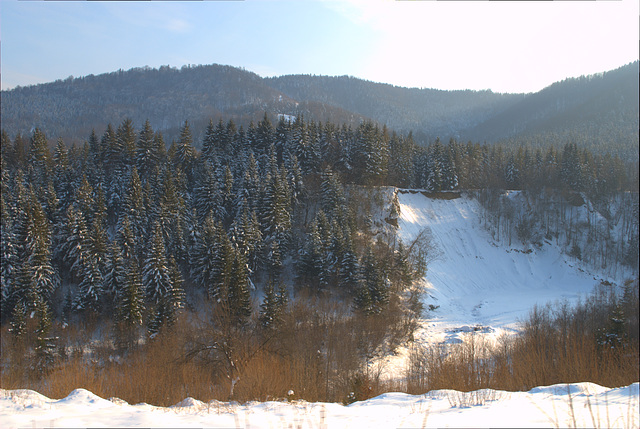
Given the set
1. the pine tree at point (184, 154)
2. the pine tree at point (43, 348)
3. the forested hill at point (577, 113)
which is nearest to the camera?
the pine tree at point (43, 348)

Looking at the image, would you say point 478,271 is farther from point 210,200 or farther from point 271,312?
point 210,200

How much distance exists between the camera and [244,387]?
37.4 feet

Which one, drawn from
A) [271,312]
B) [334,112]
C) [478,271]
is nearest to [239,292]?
[271,312]

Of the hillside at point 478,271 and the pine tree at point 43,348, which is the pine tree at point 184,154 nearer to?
the pine tree at point 43,348

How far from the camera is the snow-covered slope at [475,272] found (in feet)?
131

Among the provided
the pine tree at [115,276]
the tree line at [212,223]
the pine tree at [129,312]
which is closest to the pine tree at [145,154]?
the tree line at [212,223]

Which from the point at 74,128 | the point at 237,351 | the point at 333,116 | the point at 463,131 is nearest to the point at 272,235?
the point at 237,351

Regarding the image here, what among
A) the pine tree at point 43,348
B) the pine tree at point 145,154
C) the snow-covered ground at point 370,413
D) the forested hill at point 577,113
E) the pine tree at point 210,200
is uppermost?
the forested hill at point 577,113

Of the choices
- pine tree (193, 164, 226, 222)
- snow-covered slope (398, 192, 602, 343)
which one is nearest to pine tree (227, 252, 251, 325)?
pine tree (193, 164, 226, 222)

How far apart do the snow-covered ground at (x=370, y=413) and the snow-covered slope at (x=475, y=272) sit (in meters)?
29.3

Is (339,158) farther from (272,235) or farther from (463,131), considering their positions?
(463,131)

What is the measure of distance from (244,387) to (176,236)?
32.3 m

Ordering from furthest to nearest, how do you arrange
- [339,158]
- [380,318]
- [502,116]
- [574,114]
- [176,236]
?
[502,116], [574,114], [339,158], [176,236], [380,318]

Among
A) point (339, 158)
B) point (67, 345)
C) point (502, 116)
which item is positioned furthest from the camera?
point (502, 116)
